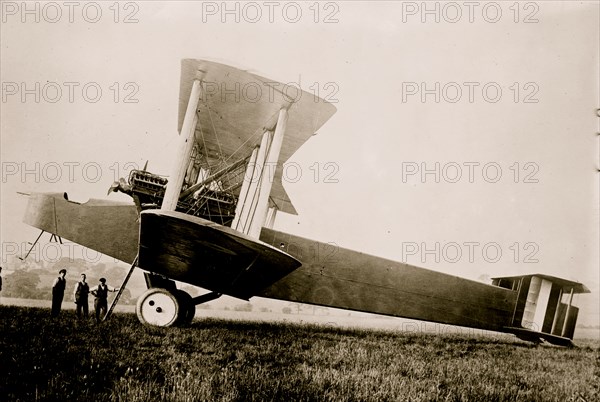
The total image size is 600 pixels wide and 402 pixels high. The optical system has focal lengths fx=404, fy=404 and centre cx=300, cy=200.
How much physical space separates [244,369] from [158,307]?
270 centimetres

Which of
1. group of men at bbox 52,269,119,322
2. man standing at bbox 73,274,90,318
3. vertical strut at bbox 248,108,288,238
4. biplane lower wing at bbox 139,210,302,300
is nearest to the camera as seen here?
biplane lower wing at bbox 139,210,302,300

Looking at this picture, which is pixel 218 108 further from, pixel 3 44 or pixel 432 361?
pixel 432 361

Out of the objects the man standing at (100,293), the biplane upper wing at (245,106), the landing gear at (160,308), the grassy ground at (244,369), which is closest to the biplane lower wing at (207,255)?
the landing gear at (160,308)

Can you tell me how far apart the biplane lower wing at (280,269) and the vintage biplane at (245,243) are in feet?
0.05

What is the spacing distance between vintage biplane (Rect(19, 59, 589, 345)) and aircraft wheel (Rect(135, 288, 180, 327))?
14mm

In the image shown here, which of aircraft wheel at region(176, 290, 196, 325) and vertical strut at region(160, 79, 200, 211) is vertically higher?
vertical strut at region(160, 79, 200, 211)

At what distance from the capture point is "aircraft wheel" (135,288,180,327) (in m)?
5.51

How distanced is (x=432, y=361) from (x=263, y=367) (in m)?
2.14

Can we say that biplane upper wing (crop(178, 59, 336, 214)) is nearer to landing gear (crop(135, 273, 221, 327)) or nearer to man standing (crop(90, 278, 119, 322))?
landing gear (crop(135, 273, 221, 327))

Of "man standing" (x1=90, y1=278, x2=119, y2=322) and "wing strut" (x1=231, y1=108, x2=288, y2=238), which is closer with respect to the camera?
"wing strut" (x1=231, y1=108, x2=288, y2=238)

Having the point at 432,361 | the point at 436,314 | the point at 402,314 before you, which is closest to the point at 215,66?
the point at 432,361

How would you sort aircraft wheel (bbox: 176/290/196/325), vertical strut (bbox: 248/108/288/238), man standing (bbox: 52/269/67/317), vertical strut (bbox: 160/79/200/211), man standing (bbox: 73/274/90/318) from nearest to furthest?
vertical strut (bbox: 160/79/200/211)
vertical strut (bbox: 248/108/288/238)
aircraft wheel (bbox: 176/290/196/325)
man standing (bbox: 52/269/67/317)
man standing (bbox: 73/274/90/318)

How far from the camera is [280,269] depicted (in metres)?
5.02

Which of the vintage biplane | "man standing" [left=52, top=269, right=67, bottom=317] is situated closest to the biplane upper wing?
the vintage biplane
